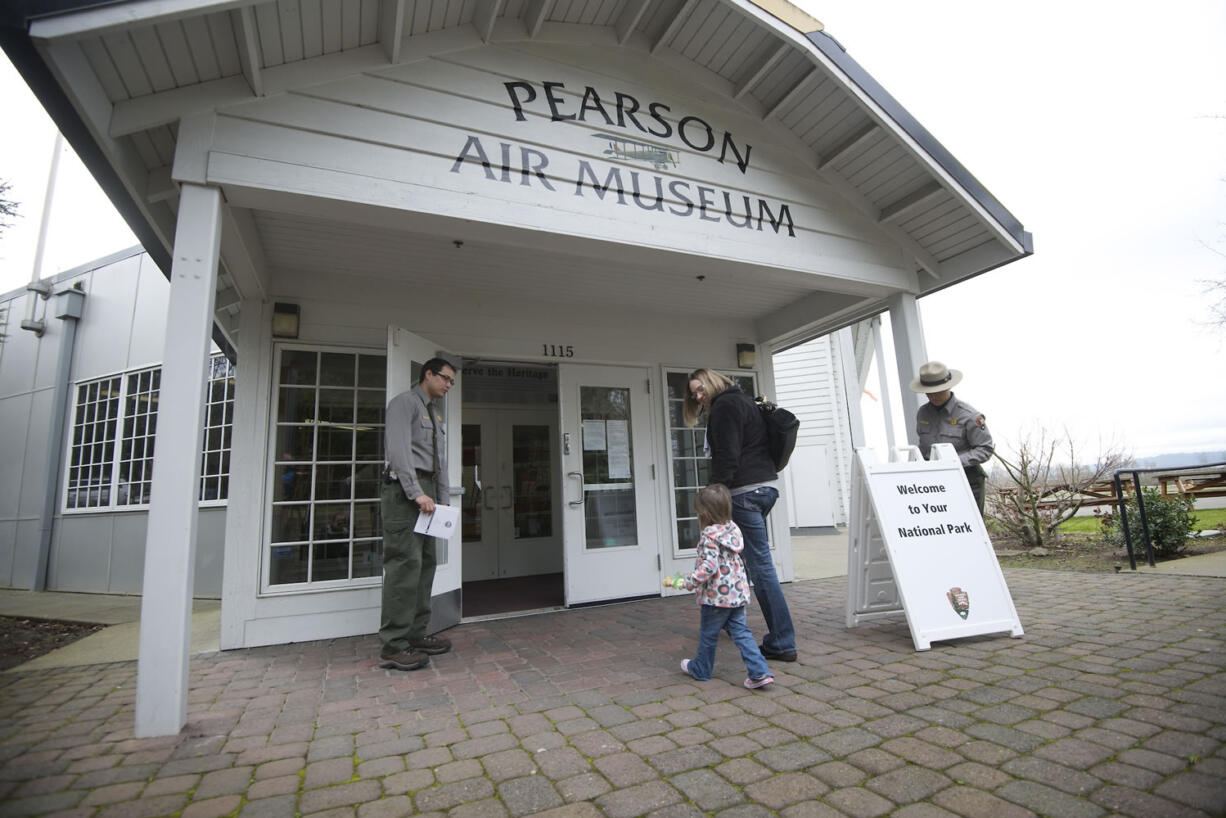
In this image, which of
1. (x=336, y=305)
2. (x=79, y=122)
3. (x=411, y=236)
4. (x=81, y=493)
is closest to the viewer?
(x=79, y=122)

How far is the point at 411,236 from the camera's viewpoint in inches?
159

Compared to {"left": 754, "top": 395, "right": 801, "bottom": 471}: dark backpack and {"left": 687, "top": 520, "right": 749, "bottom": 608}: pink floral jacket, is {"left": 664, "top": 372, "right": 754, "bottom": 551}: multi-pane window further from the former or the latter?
{"left": 687, "top": 520, "right": 749, "bottom": 608}: pink floral jacket

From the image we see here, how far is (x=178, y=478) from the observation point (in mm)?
2545

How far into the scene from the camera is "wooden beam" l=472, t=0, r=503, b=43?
3271 millimetres

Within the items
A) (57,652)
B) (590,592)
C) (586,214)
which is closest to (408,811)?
(586,214)

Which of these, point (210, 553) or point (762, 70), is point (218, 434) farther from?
point (762, 70)

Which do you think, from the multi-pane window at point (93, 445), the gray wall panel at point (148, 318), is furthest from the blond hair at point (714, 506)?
the multi-pane window at point (93, 445)

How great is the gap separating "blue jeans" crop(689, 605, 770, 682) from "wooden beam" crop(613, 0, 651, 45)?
3659 millimetres

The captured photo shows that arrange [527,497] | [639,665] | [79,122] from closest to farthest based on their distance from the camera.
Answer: [79,122] → [639,665] → [527,497]

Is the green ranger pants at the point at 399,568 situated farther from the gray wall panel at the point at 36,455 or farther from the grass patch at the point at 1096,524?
the grass patch at the point at 1096,524

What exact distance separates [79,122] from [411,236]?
181 centimetres

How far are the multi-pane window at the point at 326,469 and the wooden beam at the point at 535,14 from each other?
268cm

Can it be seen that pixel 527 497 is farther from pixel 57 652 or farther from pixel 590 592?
pixel 57 652

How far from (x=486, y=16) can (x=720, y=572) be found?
11.3ft
